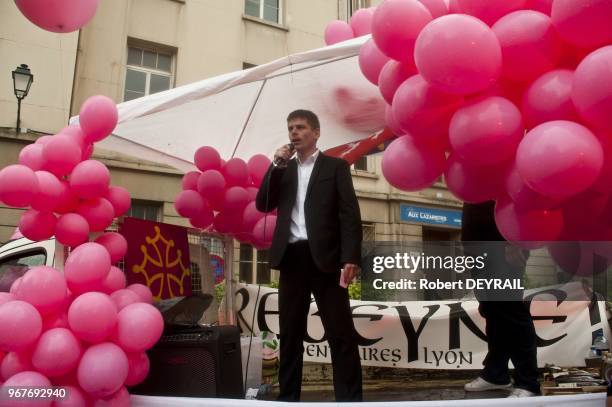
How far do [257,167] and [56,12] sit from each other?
2454 millimetres

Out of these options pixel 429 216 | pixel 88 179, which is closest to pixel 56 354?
pixel 88 179

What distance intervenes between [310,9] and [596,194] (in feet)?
39.3

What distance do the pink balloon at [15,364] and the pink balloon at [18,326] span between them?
5cm

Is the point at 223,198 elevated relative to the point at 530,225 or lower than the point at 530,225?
elevated

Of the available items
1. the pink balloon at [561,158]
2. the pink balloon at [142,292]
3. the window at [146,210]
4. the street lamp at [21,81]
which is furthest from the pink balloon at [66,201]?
the window at [146,210]

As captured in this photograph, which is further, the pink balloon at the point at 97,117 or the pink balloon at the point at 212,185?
the pink balloon at the point at 212,185

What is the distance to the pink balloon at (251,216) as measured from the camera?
4.20 metres

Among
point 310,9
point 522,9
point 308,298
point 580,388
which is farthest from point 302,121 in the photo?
point 310,9

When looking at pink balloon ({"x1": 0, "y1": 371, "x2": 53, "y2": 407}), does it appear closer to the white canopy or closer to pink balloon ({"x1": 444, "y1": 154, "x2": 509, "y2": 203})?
the white canopy

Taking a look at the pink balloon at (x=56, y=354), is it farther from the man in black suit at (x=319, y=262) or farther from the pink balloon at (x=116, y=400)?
the man in black suit at (x=319, y=262)

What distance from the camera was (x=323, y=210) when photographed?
8.91 ft

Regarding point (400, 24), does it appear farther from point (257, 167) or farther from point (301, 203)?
point (257, 167)

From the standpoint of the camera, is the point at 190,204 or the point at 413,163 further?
the point at 190,204

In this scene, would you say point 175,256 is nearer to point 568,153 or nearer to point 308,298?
point 308,298
